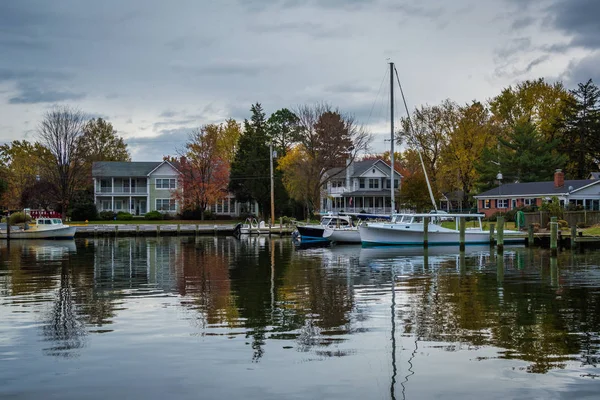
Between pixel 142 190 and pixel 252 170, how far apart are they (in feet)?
71.0

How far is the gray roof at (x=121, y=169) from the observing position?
102 m

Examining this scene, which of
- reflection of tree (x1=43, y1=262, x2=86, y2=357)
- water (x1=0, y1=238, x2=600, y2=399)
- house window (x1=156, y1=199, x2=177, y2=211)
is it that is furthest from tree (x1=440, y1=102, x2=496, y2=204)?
reflection of tree (x1=43, y1=262, x2=86, y2=357)

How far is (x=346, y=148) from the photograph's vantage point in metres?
85.7

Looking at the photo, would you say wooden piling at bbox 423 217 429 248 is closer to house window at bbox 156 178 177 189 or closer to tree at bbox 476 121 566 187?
tree at bbox 476 121 566 187

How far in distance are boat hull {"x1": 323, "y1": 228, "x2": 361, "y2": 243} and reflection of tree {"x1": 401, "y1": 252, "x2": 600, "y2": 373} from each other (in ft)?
81.4

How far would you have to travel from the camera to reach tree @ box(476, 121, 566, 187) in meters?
80.9

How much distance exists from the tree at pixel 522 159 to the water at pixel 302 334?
50.4 meters

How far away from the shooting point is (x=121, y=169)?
104 metres

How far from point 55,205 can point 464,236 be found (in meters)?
60.5

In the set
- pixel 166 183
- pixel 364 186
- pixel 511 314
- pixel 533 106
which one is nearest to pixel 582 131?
pixel 533 106

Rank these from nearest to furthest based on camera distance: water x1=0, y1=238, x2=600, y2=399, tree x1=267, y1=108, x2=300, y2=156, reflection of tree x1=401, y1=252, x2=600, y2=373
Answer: water x1=0, y1=238, x2=600, y2=399 < reflection of tree x1=401, y1=252, x2=600, y2=373 < tree x1=267, y1=108, x2=300, y2=156

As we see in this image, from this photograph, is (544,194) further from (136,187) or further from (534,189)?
(136,187)

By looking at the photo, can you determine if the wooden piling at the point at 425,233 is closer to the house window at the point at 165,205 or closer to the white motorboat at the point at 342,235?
the white motorboat at the point at 342,235

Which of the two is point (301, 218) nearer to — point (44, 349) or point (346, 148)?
point (346, 148)
